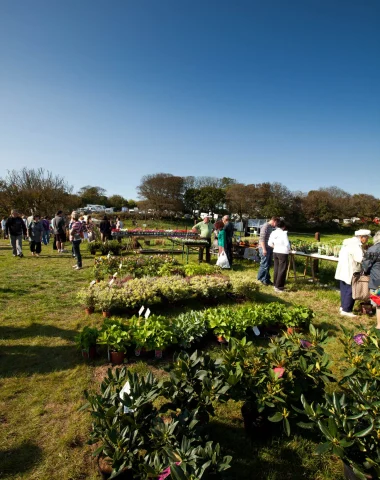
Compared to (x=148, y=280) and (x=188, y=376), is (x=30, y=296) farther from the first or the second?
(x=188, y=376)

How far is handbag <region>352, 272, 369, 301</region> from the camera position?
5002mm

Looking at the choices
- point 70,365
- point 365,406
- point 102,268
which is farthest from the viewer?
point 102,268

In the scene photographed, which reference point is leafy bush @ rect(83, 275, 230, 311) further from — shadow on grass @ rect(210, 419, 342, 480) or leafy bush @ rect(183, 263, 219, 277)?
shadow on grass @ rect(210, 419, 342, 480)

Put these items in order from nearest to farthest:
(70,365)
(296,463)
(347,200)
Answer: (296,463), (70,365), (347,200)

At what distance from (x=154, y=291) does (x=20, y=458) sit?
318cm

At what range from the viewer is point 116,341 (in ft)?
11.0

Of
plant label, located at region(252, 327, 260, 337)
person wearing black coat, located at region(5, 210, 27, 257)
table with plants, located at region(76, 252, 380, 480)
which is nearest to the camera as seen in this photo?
table with plants, located at region(76, 252, 380, 480)

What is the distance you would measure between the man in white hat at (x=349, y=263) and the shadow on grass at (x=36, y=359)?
4810 mm

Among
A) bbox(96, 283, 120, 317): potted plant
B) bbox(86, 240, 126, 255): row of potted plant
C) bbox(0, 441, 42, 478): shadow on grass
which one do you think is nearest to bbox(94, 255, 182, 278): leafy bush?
bbox(96, 283, 120, 317): potted plant

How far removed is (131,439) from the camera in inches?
66.4

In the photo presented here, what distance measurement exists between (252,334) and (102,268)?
4582mm

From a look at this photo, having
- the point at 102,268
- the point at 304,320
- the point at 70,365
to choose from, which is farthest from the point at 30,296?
the point at 304,320

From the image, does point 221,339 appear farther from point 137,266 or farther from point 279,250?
point 137,266

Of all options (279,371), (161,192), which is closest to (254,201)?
(161,192)
